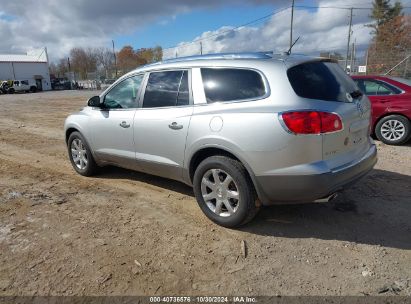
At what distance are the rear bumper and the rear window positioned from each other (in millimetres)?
709

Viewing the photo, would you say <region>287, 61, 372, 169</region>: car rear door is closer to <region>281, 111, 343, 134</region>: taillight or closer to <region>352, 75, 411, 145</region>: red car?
<region>281, 111, 343, 134</region>: taillight

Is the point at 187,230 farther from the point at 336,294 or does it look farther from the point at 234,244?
the point at 336,294

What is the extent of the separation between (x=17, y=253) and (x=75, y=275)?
2.66 ft

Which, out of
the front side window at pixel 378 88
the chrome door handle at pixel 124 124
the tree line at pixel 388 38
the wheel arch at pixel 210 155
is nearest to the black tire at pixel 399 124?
the front side window at pixel 378 88

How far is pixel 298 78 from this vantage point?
3.65 metres

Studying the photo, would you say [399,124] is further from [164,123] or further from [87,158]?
[87,158]

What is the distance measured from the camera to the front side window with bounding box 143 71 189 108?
14.4 ft

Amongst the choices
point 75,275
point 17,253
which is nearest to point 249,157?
point 75,275

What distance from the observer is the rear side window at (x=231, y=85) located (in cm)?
375

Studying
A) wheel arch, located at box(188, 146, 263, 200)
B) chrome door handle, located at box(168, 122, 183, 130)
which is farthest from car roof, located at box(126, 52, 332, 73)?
wheel arch, located at box(188, 146, 263, 200)

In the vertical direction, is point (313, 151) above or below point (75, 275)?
above

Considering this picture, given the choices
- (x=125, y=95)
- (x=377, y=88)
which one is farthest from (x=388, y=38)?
(x=125, y=95)

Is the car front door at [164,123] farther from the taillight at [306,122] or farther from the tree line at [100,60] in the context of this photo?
the tree line at [100,60]

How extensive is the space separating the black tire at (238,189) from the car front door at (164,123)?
460 millimetres
